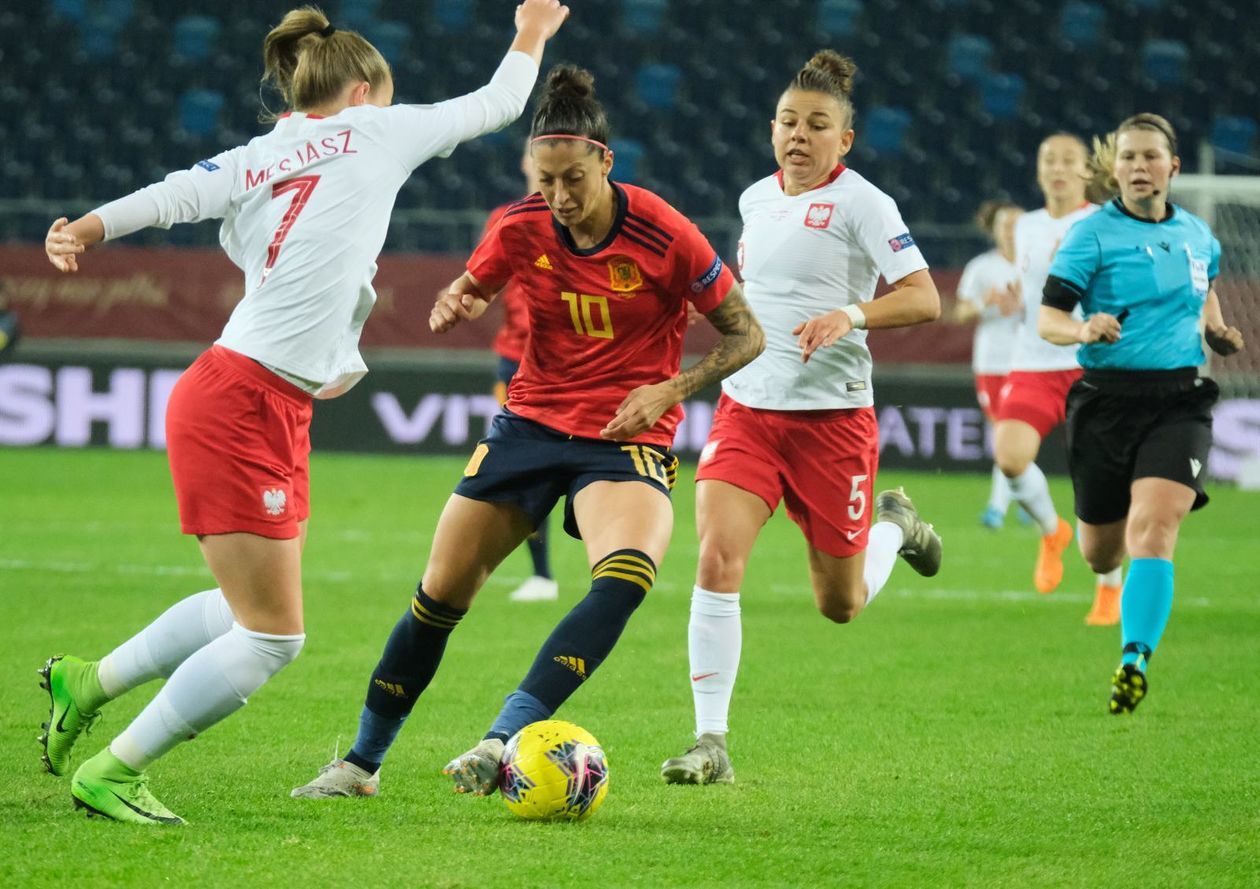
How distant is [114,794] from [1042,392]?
630cm

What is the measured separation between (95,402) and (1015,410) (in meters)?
11.0

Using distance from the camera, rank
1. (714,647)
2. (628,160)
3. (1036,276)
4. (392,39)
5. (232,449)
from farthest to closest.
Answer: (392,39), (628,160), (1036,276), (714,647), (232,449)

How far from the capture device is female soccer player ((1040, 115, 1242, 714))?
21.2ft

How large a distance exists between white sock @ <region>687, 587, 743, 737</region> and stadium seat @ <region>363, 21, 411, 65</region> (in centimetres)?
1634

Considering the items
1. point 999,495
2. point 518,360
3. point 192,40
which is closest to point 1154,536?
point 518,360

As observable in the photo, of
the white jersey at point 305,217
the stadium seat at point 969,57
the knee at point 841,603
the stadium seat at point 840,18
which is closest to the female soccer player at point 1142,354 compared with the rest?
the knee at point 841,603

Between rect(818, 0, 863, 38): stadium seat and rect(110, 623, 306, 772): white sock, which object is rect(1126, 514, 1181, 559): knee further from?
rect(818, 0, 863, 38): stadium seat

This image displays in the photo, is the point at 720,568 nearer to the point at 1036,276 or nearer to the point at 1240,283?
the point at 1036,276

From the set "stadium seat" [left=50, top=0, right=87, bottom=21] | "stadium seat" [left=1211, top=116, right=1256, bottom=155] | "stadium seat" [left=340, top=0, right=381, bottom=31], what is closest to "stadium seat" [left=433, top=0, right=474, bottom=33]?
"stadium seat" [left=340, top=0, right=381, bottom=31]

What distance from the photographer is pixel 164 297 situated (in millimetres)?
17516

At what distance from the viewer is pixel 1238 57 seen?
69.9 feet

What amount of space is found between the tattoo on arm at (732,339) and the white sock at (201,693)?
1.29 m

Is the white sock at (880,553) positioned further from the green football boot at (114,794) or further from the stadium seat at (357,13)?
the stadium seat at (357,13)

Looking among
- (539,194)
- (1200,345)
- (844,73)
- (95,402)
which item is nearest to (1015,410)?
(1200,345)
